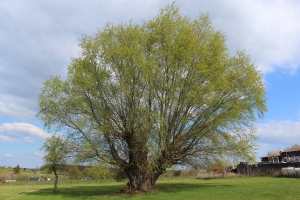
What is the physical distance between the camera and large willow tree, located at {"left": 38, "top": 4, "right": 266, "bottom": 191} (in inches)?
848

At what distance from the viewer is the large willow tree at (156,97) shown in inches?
848

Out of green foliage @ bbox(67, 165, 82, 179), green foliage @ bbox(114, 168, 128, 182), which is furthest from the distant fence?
green foliage @ bbox(67, 165, 82, 179)

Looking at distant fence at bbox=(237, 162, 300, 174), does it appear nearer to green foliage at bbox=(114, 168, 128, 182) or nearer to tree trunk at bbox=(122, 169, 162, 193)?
tree trunk at bbox=(122, 169, 162, 193)

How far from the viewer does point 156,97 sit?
74.9 ft

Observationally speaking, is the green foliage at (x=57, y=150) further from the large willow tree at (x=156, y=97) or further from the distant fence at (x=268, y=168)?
the distant fence at (x=268, y=168)

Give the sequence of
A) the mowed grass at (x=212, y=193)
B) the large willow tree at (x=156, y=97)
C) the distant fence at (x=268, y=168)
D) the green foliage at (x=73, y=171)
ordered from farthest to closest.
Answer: the distant fence at (x=268, y=168) → the green foliage at (x=73, y=171) → the large willow tree at (x=156, y=97) → the mowed grass at (x=212, y=193)

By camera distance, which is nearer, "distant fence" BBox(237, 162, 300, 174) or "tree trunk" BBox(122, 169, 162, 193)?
"tree trunk" BBox(122, 169, 162, 193)

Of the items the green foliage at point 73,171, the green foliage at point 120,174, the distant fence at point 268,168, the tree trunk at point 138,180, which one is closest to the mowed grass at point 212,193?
the tree trunk at point 138,180

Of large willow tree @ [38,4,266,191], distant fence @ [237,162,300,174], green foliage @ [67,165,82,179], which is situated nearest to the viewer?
large willow tree @ [38,4,266,191]

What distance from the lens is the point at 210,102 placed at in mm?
21625

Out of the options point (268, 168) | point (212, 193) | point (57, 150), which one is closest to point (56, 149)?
point (57, 150)

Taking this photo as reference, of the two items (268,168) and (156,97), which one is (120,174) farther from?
(268,168)

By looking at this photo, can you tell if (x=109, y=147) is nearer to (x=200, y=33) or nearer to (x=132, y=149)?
(x=132, y=149)

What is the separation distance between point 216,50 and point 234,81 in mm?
3532
